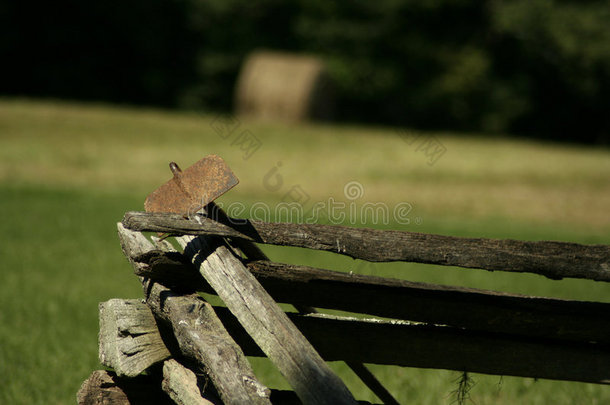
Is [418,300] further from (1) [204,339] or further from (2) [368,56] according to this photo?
(2) [368,56]

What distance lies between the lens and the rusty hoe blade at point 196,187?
116 inches

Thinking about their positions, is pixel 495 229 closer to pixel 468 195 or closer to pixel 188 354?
pixel 468 195

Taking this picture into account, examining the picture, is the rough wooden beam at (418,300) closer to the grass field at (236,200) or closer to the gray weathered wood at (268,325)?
the gray weathered wood at (268,325)

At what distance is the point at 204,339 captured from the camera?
2742 millimetres

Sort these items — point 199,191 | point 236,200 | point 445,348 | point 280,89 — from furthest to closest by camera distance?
point 280,89
point 236,200
point 445,348
point 199,191

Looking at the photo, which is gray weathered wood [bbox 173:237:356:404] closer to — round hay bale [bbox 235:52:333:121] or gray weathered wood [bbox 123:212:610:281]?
gray weathered wood [bbox 123:212:610:281]

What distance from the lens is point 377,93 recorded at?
3575 centimetres

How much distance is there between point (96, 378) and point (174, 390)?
534mm

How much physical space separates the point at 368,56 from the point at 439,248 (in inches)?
1357

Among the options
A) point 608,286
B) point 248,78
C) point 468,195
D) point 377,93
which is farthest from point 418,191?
point 377,93

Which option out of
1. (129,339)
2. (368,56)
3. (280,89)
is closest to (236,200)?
(129,339)

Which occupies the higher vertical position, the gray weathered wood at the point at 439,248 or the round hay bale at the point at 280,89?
the round hay bale at the point at 280,89

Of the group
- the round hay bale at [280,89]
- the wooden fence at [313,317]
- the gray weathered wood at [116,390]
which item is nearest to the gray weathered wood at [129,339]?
the wooden fence at [313,317]

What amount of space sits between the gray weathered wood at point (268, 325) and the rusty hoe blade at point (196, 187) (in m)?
0.17
